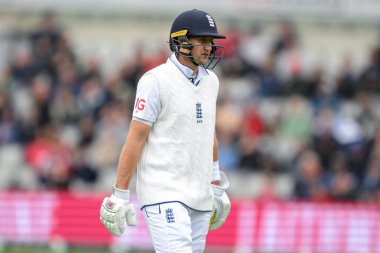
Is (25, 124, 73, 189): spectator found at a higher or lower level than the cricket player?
lower

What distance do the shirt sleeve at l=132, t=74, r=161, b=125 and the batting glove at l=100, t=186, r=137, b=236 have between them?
531mm

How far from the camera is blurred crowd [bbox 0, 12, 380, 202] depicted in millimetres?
16938

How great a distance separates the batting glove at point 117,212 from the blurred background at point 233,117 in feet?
24.0

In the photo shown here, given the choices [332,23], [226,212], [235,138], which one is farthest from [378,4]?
[226,212]

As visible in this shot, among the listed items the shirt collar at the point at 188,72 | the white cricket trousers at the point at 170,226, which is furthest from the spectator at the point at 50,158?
the white cricket trousers at the point at 170,226

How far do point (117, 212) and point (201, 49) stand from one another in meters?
1.29

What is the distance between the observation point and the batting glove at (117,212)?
7.68m

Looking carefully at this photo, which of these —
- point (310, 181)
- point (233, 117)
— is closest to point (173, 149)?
point (310, 181)

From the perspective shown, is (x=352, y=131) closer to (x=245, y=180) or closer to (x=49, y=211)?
(x=245, y=180)

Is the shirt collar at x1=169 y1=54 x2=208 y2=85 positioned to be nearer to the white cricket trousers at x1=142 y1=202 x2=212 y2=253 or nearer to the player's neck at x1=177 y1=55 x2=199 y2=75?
the player's neck at x1=177 y1=55 x2=199 y2=75

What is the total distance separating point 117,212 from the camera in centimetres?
768

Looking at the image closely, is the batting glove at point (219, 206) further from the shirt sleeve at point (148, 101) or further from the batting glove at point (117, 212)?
the shirt sleeve at point (148, 101)

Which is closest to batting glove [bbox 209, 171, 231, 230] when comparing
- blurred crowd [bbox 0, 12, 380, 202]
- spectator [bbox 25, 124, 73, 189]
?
blurred crowd [bbox 0, 12, 380, 202]

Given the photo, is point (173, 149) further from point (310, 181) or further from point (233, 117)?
point (233, 117)
